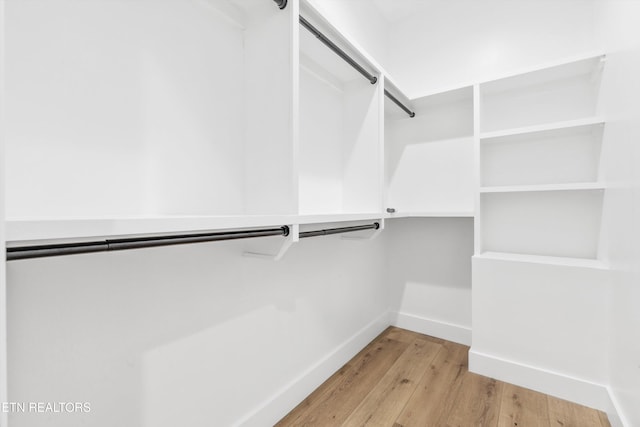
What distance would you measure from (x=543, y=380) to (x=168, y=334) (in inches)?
77.9

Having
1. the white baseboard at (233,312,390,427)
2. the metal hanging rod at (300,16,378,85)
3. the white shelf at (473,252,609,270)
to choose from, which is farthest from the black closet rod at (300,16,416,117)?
the white baseboard at (233,312,390,427)

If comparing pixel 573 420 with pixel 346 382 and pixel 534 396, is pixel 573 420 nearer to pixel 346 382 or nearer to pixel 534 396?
pixel 534 396

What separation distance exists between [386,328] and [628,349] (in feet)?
4.88

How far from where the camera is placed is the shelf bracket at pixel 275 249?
1076 mm

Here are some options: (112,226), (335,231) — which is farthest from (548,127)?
(112,226)

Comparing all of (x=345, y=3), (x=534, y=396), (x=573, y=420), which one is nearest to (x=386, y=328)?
(x=534, y=396)

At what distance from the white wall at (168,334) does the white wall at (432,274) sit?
40.2 inches

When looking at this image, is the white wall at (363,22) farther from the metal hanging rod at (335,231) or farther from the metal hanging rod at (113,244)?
the metal hanging rod at (113,244)

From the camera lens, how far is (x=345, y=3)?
6.61 feet

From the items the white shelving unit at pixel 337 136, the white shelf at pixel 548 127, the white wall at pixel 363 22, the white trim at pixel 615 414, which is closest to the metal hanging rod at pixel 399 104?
the white shelving unit at pixel 337 136

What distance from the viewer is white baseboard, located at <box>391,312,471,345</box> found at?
222 cm

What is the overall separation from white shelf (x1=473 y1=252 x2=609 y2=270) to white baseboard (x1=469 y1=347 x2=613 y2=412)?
61 cm

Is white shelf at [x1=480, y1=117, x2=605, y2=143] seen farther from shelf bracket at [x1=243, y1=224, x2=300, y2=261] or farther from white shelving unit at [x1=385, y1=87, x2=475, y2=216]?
shelf bracket at [x1=243, y1=224, x2=300, y2=261]

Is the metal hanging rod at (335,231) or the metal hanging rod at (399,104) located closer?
the metal hanging rod at (335,231)
